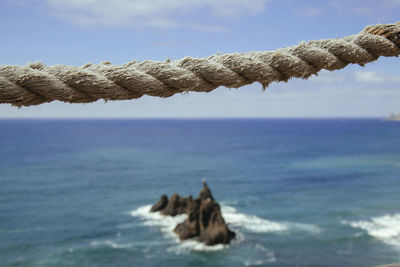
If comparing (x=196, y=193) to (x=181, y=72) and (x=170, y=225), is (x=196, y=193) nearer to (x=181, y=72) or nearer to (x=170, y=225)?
(x=170, y=225)

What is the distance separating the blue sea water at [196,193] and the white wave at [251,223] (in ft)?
0.29

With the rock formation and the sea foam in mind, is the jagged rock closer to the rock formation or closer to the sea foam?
the sea foam

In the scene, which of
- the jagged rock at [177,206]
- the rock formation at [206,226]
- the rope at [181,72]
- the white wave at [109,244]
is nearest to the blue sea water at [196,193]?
the white wave at [109,244]

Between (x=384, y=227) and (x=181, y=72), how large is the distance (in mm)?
27959

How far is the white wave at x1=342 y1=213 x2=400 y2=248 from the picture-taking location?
2205cm

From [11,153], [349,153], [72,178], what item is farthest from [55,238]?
[349,153]

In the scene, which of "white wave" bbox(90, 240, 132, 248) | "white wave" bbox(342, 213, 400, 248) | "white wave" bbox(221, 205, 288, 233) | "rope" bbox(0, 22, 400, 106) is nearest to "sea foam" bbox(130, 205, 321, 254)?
"white wave" bbox(221, 205, 288, 233)

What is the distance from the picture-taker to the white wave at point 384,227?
72.3 feet

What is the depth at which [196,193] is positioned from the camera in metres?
41.2

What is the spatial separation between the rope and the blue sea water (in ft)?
64.4

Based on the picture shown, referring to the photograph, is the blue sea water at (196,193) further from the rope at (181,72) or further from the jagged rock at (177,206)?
the rope at (181,72)

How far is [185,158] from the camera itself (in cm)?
6694

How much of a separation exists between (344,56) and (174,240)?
22.7m

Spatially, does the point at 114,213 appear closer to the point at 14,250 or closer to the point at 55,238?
the point at 55,238
